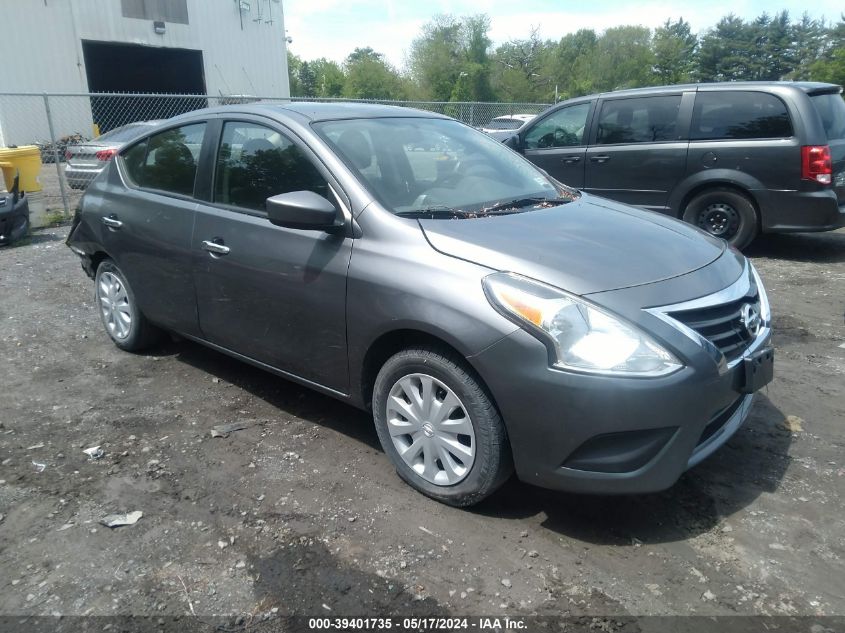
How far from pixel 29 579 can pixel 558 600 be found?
2.01m

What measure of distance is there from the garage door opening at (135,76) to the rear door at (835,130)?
22.4 metres

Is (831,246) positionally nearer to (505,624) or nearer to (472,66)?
(505,624)

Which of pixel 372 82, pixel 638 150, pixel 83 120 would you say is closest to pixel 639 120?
pixel 638 150

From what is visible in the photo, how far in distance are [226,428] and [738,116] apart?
635 cm

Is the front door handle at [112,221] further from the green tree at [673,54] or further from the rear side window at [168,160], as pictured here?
the green tree at [673,54]

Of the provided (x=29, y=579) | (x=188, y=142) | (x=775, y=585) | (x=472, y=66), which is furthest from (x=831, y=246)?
(x=472, y=66)

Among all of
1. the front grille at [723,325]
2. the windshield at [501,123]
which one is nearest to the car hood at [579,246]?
the front grille at [723,325]

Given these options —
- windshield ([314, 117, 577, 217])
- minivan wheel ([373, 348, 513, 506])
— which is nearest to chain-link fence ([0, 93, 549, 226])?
windshield ([314, 117, 577, 217])

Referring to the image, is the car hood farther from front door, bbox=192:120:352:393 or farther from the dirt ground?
the dirt ground

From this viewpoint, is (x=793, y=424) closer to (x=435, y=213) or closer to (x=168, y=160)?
(x=435, y=213)

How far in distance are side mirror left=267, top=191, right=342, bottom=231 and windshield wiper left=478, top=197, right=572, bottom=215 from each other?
75 centimetres

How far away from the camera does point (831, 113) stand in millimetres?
7258

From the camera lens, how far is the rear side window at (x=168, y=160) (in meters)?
4.24

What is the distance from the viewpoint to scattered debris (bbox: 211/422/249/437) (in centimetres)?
385
